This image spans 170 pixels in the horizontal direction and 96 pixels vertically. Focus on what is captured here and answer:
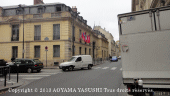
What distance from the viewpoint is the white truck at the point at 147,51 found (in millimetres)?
4312

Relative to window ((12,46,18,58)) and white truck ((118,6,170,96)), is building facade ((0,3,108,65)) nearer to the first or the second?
window ((12,46,18,58))

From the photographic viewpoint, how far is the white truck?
431 cm

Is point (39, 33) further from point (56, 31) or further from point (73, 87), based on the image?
point (73, 87)

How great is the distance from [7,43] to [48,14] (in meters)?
9.52

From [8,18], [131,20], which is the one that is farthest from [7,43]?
[131,20]

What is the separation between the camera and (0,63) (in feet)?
42.2

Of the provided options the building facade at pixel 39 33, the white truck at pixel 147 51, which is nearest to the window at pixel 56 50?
the building facade at pixel 39 33

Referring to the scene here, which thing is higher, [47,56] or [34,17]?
[34,17]

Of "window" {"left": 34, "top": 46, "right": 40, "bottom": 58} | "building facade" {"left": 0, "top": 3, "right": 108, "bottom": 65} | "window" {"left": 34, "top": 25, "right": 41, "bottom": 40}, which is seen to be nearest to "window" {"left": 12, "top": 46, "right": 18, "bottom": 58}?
"building facade" {"left": 0, "top": 3, "right": 108, "bottom": 65}

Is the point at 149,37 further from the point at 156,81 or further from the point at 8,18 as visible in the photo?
the point at 8,18

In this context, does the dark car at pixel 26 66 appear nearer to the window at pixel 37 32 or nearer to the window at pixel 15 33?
the window at pixel 37 32

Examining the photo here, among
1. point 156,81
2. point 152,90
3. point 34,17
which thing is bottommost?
point 152,90

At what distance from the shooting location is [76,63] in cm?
1570

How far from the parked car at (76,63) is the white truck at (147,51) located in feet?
35.5
